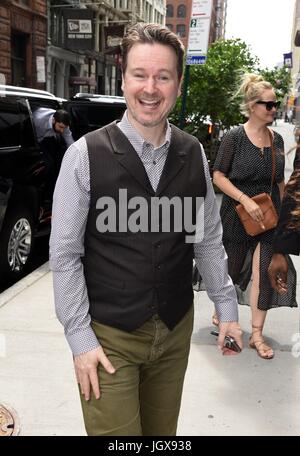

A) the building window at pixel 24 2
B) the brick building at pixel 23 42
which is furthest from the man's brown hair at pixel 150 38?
the building window at pixel 24 2

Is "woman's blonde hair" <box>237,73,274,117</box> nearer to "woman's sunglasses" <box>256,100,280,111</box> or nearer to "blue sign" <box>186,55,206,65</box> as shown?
"woman's sunglasses" <box>256,100,280,111</box>

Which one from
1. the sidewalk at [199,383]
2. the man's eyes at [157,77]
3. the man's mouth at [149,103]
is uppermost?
the man's eyes at [157,77]

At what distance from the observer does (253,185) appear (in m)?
3.67

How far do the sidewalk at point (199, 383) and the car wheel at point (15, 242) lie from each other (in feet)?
3.46

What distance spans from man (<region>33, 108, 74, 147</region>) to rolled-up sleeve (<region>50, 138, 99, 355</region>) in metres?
5.60

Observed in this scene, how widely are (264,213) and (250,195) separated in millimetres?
181

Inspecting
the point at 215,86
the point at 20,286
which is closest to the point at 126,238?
the point at 20,286

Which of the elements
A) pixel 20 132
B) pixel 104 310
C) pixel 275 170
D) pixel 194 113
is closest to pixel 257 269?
pixel 275 170

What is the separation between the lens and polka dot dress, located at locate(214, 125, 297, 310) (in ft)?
11.8

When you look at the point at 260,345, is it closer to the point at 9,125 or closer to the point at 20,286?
the point at 20,286

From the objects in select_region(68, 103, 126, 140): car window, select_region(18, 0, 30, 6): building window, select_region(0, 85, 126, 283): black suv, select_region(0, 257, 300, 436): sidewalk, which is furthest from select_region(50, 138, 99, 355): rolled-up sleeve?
select_region(18, 0, 30, 6): building window

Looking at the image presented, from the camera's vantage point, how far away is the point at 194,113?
456 inches

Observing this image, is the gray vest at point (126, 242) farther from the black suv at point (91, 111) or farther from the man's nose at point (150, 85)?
the black suv at point (91, 111)

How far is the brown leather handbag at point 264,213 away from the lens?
3579 mm
